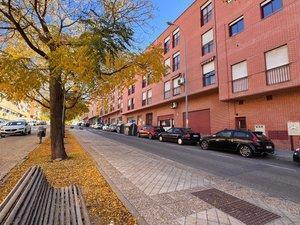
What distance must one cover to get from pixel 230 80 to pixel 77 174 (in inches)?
665

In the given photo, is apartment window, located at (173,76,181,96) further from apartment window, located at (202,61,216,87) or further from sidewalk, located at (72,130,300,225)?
sidewalk, located at (72,130,300,225)

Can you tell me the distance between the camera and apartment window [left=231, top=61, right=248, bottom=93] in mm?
20625

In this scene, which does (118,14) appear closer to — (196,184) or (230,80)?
(196,184)

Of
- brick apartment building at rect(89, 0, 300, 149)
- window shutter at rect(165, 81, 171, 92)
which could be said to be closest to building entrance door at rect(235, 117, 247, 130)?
brick apartment building at rect(89, 0, 300, 149)

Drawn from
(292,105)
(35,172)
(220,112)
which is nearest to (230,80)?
(220,112)

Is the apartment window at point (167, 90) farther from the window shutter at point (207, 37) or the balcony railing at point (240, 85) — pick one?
the balcony railing at point (240, 85)

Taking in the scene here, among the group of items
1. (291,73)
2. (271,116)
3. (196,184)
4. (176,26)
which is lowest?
(196,184)

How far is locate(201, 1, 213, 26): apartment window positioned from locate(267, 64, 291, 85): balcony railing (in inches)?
412

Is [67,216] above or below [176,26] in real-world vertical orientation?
below

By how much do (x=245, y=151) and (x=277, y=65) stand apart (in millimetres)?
6755

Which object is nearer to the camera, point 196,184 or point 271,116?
point 196,184

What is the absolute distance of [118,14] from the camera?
33.4ft

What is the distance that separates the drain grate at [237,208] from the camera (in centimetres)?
483

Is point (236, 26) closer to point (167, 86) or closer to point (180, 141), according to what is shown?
point (180, 141)
